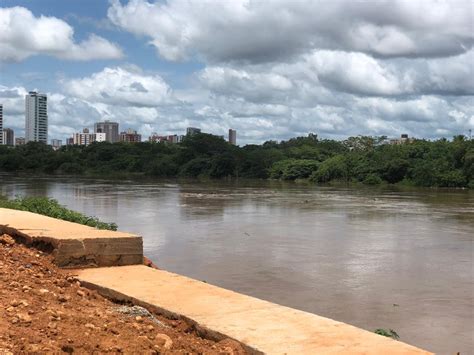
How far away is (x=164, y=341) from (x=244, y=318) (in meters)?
0.55

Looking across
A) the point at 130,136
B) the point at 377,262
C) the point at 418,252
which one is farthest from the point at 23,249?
the point at 130,136

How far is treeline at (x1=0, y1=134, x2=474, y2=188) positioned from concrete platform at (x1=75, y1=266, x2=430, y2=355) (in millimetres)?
52649

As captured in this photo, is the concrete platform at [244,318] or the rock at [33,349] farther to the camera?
the concrete platform at [244,318]

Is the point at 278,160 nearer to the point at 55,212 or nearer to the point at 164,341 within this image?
the point at 55,212

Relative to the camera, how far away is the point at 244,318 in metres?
3.54

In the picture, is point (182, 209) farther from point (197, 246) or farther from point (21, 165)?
point (21, 165)

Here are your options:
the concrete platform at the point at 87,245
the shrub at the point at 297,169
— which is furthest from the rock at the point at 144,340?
the shrub at the point at 297,169

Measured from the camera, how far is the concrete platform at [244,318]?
9.88ft

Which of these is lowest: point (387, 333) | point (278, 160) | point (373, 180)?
point (387, 333)

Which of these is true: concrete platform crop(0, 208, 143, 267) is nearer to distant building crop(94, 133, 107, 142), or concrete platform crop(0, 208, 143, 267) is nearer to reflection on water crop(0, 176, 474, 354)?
reflection on water crop(0, 176, 474, 354)

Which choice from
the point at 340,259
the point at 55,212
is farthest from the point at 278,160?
the point at 55,212

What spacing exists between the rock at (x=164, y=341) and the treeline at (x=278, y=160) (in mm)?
53643

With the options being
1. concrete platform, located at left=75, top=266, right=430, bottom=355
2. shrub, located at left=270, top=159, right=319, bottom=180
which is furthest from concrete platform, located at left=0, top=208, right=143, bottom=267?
shrub, located at left=270, top=159, right=319, bottom=180

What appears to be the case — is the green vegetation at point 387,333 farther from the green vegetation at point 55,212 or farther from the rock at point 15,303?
the green vegetation at point 55,212
